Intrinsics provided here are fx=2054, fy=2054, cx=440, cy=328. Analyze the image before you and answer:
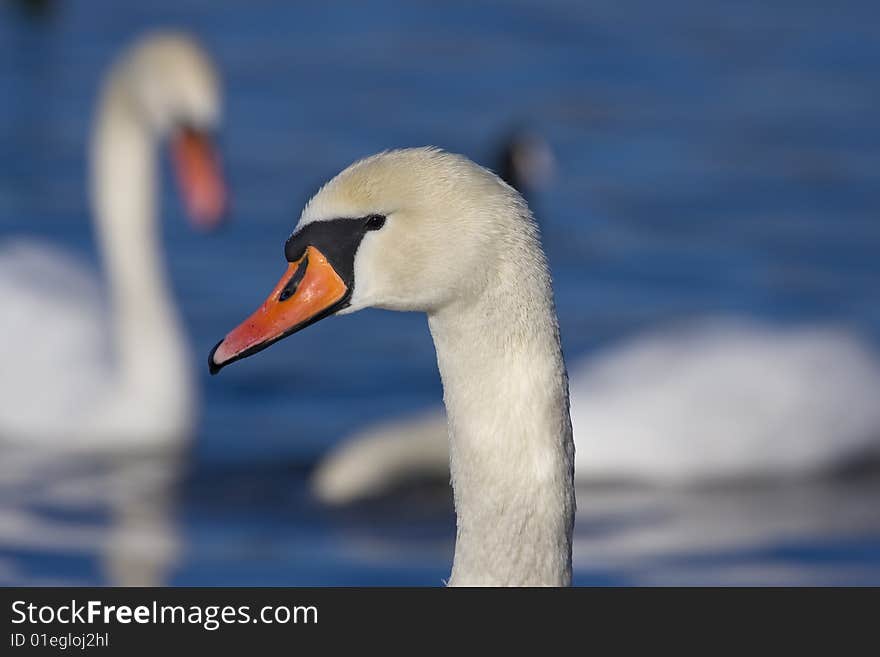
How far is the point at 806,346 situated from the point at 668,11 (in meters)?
8.36

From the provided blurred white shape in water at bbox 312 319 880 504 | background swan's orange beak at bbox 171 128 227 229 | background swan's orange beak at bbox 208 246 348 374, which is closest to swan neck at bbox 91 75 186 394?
background swan's orange beak at bbox 171 128 227 229

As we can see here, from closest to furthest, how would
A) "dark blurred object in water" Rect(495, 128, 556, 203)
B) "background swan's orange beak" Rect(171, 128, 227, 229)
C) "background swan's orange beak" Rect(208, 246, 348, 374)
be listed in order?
1. "background swan's orange beak" Rect(208, 246, 348, 374)
2. "background swan's orange beak" Rect(171, 128, 227, 229)
3. "dark blurred object in water" Rect(495, 128, 556, 203)

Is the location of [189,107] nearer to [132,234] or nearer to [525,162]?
[132,234]

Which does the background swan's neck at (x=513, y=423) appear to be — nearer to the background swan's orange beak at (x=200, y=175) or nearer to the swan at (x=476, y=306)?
the swan at (x=476, y=306)

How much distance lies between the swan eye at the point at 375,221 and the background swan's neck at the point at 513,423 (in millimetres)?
205

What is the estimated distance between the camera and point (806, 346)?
30.0 feet

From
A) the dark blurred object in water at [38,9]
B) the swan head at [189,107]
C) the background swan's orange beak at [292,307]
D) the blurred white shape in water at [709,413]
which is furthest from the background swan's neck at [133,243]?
the dark blurred object in water at [38,9]

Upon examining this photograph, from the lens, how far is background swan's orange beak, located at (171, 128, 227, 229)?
29.0ft

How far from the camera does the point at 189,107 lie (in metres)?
8.84

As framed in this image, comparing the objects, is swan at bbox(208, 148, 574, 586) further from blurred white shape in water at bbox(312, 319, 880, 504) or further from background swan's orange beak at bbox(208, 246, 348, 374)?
blurred white shape in water at bbox(312, 319, 880, 504)

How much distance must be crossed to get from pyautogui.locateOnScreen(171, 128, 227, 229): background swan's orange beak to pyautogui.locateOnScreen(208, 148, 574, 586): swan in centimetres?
489

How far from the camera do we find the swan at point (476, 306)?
383 centimetres

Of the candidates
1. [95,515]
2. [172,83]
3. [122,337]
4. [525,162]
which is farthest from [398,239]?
[525,162]
